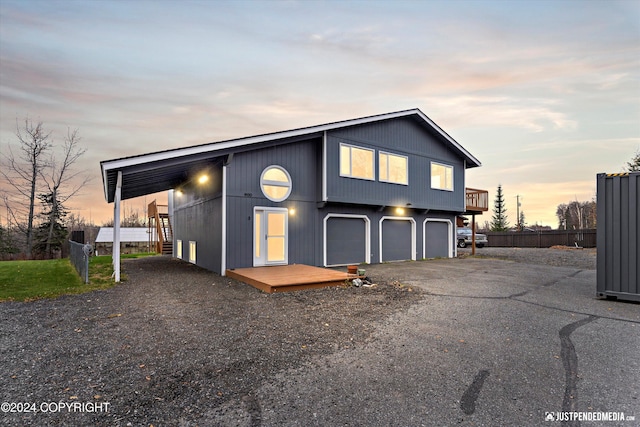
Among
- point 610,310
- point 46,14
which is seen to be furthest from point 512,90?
point 46,14

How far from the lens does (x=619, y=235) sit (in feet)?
22.2

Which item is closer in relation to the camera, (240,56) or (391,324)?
(391,324)

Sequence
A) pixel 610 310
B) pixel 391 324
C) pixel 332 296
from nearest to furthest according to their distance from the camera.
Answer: pixel 391 324
pixel 610 310
pixel 332 296

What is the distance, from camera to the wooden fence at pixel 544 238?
2586 centimetres

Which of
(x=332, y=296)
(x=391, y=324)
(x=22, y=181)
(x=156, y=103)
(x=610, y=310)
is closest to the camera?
(x=391, y=324)

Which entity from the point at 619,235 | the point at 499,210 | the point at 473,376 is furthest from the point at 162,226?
the point at 499,210

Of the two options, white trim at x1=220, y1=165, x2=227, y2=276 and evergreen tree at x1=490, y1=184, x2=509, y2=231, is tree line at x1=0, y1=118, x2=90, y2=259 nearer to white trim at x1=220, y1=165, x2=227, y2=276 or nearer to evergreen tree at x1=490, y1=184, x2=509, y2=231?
white trim at x1=220, y1=165, x2=227, y2=276

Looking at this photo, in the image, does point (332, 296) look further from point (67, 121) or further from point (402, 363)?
point (67, 121)

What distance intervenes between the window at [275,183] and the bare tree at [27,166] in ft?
77.1

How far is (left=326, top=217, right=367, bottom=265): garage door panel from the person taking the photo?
40.1ft

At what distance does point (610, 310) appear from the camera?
19.8 ft

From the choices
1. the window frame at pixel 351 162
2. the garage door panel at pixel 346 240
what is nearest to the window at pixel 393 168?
the window frame at pixel 351 162

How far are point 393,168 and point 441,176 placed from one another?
364cm

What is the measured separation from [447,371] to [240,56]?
47.1 feet
